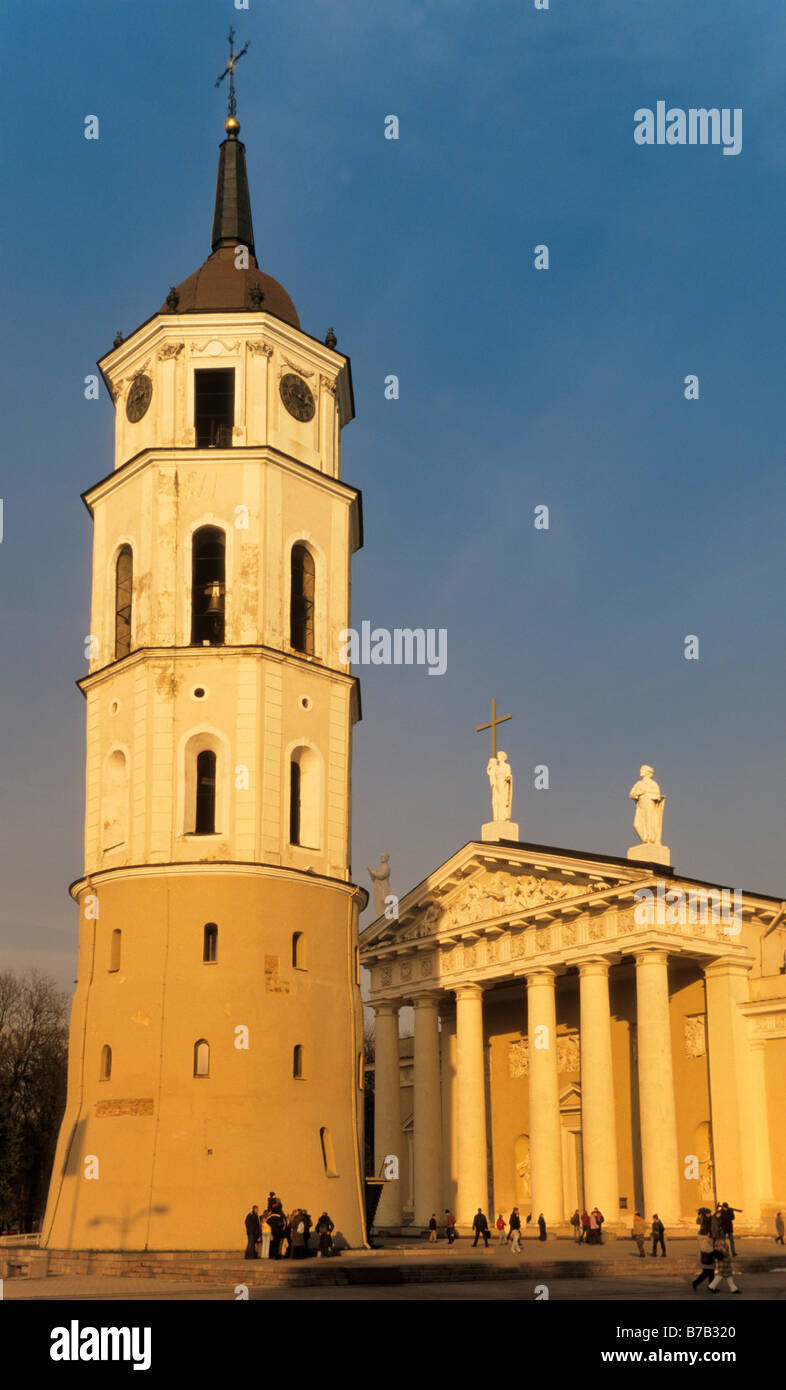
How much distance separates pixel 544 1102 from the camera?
47.8 metres

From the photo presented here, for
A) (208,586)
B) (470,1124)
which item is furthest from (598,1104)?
(208,586)

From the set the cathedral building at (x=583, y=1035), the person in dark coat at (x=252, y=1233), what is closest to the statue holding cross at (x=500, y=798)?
the cathedral building at (x=583, y=1035)

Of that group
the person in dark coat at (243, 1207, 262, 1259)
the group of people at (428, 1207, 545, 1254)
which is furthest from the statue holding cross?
the person in dark coat at (243, 1207, 262, 1259)

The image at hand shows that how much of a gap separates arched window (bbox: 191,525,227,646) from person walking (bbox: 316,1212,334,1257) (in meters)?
12.9

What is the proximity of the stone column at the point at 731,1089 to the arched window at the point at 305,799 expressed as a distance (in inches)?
658

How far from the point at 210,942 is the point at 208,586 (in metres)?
8.54

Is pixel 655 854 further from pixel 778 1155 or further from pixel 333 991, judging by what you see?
pixel 333 991

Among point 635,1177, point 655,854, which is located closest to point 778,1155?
point 635,1177

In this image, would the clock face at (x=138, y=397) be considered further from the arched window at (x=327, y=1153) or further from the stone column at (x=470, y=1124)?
the stone column at (x=470, y=1124)

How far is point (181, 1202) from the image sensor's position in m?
31.0

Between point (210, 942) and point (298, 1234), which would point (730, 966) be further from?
point (298, 1234)

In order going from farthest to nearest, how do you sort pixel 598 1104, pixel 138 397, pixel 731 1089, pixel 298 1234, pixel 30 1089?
pixel 30 1089
pixel 731 1089
pixel 598 1104
pixel 138 397
pixel 298 1234

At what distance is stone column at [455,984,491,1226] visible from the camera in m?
49.9

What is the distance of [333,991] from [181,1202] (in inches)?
232
